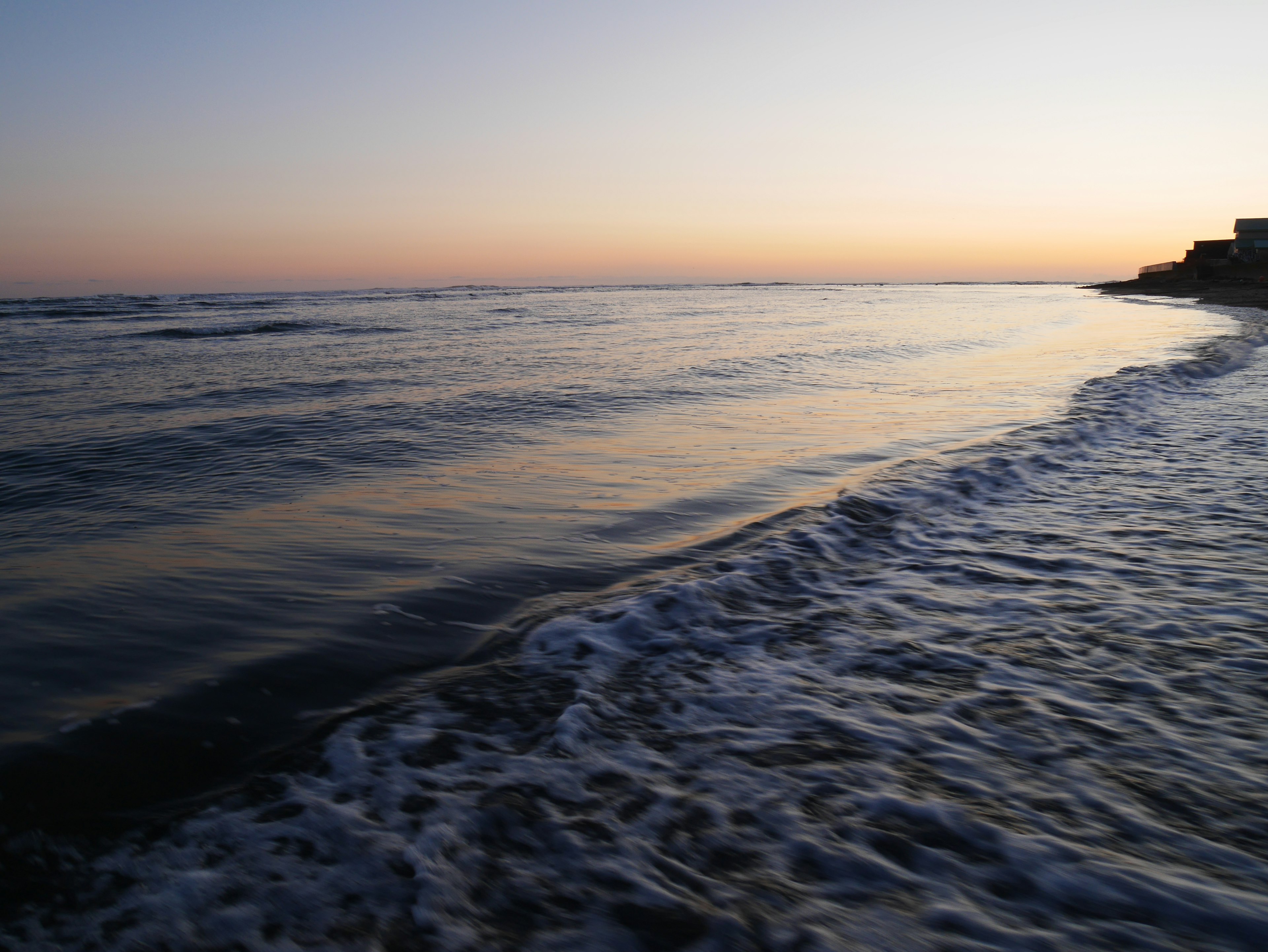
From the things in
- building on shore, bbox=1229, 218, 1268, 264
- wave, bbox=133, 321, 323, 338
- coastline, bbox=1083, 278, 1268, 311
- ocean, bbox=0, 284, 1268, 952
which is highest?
building on shore, bbox=1229, 218, 1268, 264

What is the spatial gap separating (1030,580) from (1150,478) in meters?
3.29

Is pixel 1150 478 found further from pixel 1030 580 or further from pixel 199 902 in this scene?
pixel 199 902

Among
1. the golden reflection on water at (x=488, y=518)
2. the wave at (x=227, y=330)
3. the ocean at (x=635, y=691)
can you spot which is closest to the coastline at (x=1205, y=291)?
the golden reflection on water at (x=488, y=518)

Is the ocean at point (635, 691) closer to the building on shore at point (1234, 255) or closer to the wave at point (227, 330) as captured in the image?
the wave at point (227, 330)

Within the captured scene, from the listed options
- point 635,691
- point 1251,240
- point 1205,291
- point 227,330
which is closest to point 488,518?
point 635,691

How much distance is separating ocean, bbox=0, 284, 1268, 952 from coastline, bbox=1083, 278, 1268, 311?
36427 mm

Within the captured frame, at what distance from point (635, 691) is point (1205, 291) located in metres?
65.3

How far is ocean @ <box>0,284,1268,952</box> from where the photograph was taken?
211 cm

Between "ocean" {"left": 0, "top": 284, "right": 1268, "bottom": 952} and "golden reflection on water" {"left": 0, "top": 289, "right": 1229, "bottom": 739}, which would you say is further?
"golden reflection on water" {"left": 0, "top": 289, "right": 1229, "bottom": 739}

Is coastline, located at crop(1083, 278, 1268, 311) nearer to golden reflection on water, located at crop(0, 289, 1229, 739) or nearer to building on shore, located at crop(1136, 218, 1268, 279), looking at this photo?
building on shore, located at crop(1136, 218, 1268, 279)

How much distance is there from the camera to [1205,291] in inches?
2013

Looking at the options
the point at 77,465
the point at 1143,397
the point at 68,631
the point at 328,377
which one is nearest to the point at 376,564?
the point at 68,631

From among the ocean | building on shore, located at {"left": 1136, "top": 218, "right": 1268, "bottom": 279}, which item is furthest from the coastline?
the ocean

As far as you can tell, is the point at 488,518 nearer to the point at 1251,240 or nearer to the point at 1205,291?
the point at 1205,291
